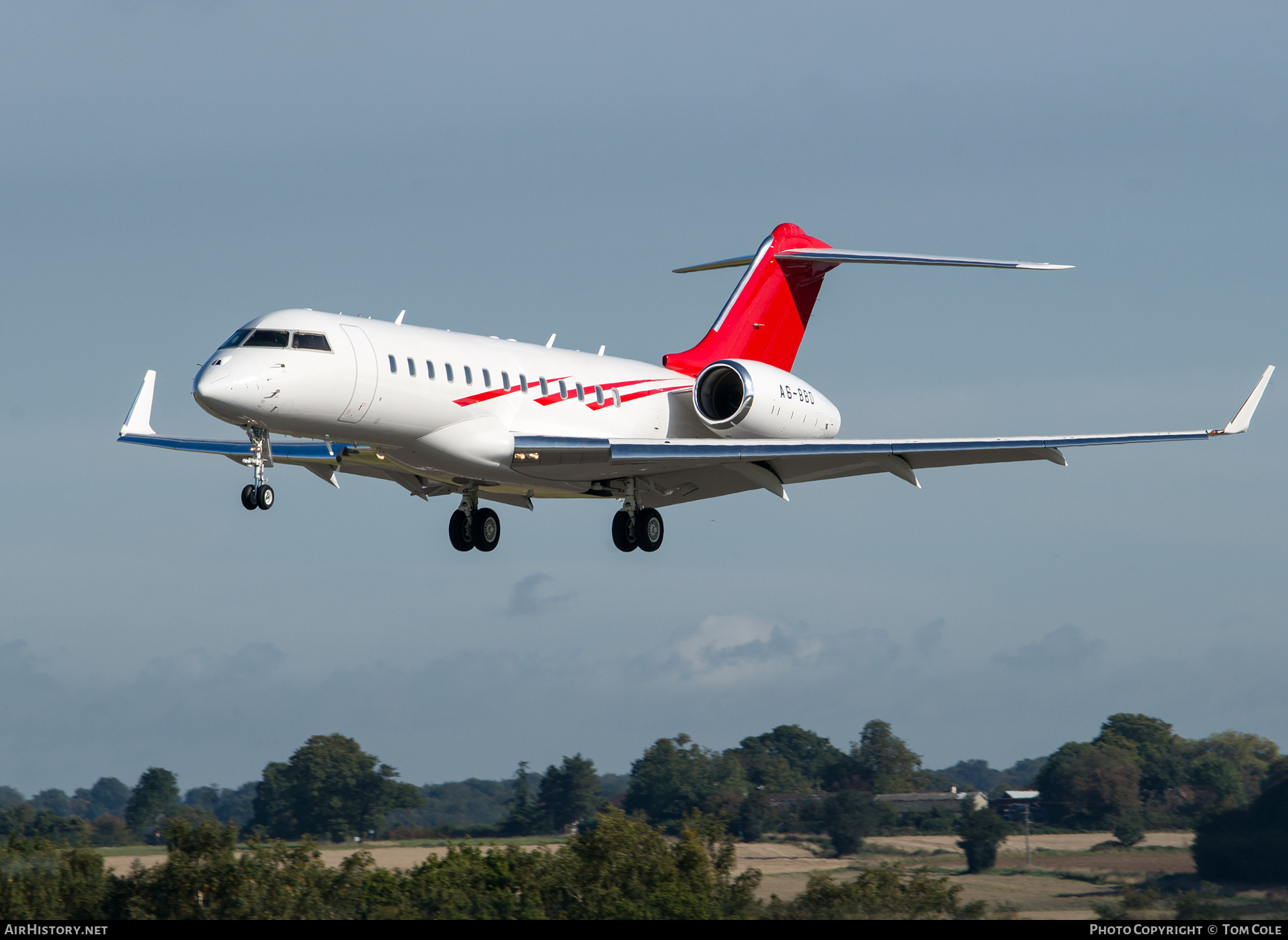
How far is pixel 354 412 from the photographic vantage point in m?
22.5

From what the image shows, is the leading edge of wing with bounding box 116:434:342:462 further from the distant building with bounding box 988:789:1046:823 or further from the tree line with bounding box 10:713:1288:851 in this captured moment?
the distant building with bounding box 988:789:1046:823

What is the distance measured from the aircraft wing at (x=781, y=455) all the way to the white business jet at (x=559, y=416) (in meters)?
0.04

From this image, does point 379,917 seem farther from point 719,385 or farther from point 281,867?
point 719,385

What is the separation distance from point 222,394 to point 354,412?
222 cm

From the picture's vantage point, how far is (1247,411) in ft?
76.0

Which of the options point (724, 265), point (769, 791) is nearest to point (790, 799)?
point (769, 791)

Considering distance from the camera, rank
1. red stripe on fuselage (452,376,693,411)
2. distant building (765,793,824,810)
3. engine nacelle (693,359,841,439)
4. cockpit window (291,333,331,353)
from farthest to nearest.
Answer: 1. distant building (765,793,824,810)
2. engine nacelle (693,359,841,439)
3. red stripe on fuselage (452,376,693,411)
4. cockpit window (291,333,331,353)

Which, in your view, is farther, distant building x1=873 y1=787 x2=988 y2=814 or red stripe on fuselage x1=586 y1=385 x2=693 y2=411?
distant building x1=873 y1=787 x2=988 y2=814

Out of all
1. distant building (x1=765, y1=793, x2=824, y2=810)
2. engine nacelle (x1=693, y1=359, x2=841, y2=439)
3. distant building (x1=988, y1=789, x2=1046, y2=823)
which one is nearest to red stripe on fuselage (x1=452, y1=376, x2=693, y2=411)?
engine nacelle (x1=693, y1=359, x2=841, y2=439)

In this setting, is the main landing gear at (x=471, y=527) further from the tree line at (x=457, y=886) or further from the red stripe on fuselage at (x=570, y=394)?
the tree line at (x=457, y=886)

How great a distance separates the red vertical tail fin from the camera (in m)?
31.2

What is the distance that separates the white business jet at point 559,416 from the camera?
2212cm

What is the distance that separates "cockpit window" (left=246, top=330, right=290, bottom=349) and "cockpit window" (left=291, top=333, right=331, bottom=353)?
154 millimetres

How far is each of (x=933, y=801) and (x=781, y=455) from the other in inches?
1733
